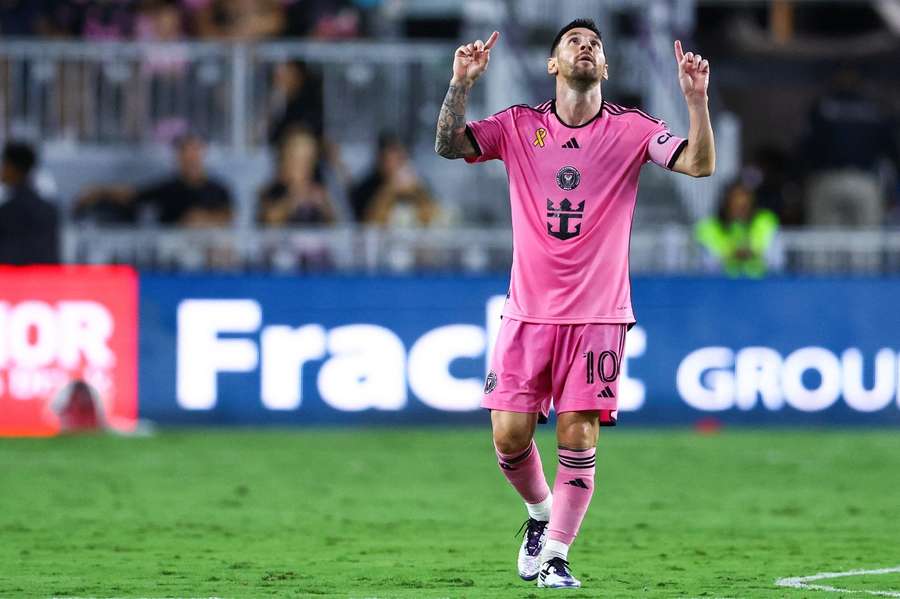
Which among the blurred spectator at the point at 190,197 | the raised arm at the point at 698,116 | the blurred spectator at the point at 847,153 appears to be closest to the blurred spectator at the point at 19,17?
the blurred spectator at the point at 190,197

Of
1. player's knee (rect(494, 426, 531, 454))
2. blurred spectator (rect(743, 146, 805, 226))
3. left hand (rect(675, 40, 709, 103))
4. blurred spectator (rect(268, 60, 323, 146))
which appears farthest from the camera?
blurred spectator (rect(743, 146, 805, 226))

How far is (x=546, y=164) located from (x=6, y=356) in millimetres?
9286

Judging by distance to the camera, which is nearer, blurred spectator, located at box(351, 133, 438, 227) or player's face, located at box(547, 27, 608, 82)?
player's face, located at box(547, 27, 608, 82)

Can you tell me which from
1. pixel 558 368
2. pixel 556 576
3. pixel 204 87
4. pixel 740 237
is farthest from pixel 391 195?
pixel 556 576

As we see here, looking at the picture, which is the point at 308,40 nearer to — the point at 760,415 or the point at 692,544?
the point at 760,415

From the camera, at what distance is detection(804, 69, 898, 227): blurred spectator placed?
20.4 metres

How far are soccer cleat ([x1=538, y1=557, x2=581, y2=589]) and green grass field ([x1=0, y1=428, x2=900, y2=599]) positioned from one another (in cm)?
9

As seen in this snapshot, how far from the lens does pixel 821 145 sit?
67.4 feet

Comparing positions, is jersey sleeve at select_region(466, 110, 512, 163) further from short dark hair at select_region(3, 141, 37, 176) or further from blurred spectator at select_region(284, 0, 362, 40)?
blurred spectator at select_region(284, 0, 362, 40)

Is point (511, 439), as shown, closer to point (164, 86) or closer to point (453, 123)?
point (453, 123)

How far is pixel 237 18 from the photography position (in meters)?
21.1

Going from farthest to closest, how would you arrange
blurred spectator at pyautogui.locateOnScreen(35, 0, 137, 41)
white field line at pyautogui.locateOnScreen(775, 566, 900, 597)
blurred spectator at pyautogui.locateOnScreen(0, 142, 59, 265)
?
blurred spectator at pyautogui.locateOnScreen(35, 0, 137, 41) < blurred spectator at pyautogui.locateOnScreen(0, 142, 59, 265) < white field line at pyautogui.locateOnScreen(775, 566, 900, 597)

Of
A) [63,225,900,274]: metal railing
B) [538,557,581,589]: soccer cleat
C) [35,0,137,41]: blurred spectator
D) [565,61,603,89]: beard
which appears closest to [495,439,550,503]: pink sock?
[538,557,581,589]: soccer cleat

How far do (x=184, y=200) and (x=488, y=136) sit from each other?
10.8 meters
